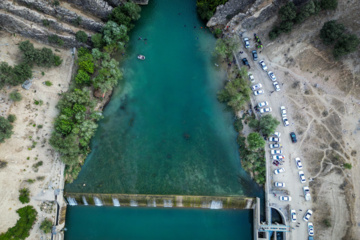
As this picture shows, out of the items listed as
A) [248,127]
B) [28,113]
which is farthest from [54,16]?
[248,127]

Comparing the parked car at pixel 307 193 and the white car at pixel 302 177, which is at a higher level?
the white car at pixel 302 177

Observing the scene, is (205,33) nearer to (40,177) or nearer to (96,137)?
(96,137)

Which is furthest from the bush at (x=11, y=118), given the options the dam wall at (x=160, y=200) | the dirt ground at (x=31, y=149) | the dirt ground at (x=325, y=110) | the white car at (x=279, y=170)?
the white car at (x=279, y=170)

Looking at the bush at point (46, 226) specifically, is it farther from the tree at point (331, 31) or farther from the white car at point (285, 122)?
the tree at point (331, 31)

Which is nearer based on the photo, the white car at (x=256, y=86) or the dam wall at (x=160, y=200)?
the dam wall at (x=160, y=200)

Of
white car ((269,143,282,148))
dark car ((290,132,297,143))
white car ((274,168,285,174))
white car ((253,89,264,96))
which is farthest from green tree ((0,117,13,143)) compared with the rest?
dark car ((290,132,297,143))

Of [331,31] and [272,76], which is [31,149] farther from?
[331,31]

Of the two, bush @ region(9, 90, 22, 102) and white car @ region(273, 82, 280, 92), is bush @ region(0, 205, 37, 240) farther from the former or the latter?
white car @ region(273, 82, 280, 92)
